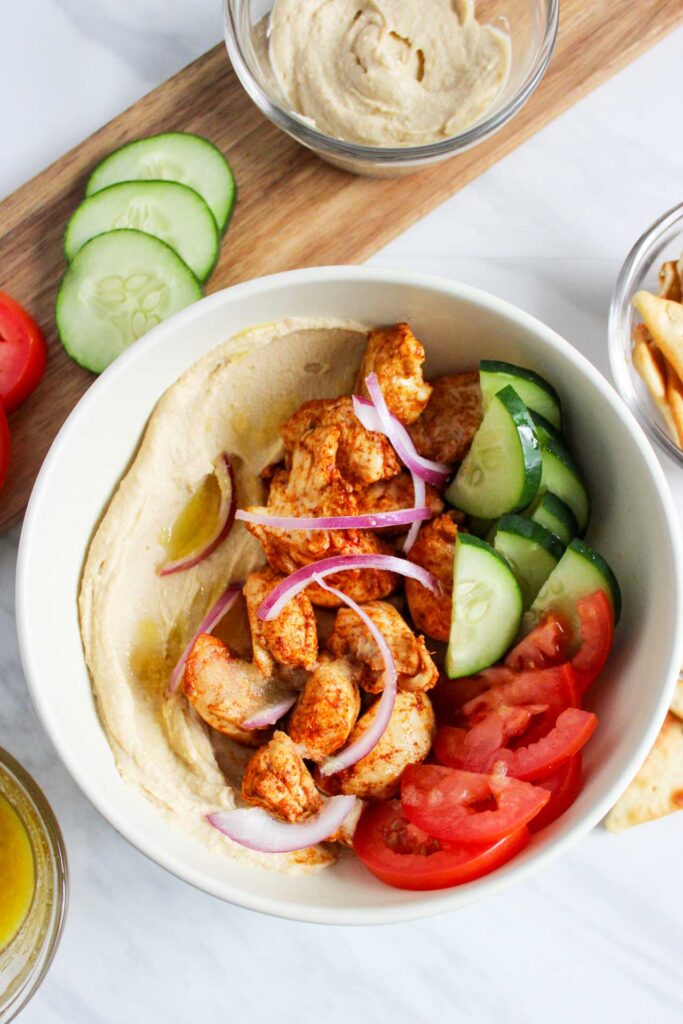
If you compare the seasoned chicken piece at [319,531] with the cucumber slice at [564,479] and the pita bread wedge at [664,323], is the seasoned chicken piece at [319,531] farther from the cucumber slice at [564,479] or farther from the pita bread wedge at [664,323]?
the pita bread wedge at [664,323]

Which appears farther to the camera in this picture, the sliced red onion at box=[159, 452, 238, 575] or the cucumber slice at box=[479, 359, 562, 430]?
the sliced red onion at box=[159, 452, 238, 575]

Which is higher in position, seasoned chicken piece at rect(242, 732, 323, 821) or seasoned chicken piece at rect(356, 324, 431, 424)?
seasoned chicken piece at rect(356, 324, 431, 424)

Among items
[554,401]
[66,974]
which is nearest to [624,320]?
[554,401]

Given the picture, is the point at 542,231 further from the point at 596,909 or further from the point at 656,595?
the point at 596,909

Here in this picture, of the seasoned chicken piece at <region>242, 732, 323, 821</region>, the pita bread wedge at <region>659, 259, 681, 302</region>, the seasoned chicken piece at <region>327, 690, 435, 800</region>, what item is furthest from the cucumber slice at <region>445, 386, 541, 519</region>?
the pita bread wedge at <region>659, 259, 681, 302</region>

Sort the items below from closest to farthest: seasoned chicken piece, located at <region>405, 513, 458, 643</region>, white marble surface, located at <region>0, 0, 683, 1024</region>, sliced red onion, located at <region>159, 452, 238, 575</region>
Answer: seasoned chicken piece, located at <region>405, 513, 458, 643</region> → sliced red onion, located at <region>159, 452, 238, 575</region> → white marble surface, located at <region>0, 0, 683, 1024</region>

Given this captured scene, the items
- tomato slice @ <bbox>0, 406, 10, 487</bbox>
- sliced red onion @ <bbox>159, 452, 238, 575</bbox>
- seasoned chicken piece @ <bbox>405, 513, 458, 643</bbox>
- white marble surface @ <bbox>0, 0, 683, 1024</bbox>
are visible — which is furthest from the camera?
white marble surface @ <bbox>0, 0, 683, 1024</bbox>

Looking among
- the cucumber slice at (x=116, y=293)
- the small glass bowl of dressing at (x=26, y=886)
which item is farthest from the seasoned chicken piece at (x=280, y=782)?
the cucumber slice at (x=116, y=293)

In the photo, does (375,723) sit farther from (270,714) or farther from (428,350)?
(428,350)

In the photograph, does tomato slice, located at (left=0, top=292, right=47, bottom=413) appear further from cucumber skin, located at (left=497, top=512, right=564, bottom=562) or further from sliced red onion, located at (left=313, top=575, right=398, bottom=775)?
cucumber skin, located at (left=497, top=512, right=564, bottom=562)
